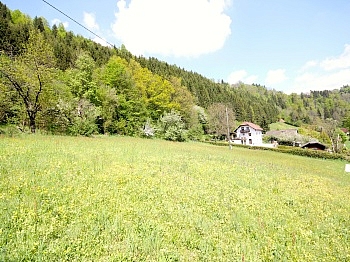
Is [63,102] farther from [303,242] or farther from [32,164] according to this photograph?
[303,242]

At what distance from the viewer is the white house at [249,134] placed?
261 ft

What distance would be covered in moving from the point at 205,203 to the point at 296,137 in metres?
83.3

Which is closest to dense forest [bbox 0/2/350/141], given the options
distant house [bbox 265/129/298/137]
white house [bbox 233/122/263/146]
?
white house [bbox 233/122/263/146]

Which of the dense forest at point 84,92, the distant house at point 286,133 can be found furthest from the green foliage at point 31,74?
the distant house at point 286,133

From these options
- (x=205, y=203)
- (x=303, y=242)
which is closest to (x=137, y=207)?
(x=205, y=203)

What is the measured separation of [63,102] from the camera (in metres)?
30.9

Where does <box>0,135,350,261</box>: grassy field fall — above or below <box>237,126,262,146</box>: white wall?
below

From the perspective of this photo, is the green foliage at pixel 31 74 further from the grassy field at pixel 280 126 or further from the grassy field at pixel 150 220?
the grassy field at pixel 280 126

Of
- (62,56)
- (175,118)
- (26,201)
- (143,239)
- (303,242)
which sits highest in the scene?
(62,56)

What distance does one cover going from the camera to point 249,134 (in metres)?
80.2

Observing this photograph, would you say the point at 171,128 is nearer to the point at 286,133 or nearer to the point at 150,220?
the point at 150,220

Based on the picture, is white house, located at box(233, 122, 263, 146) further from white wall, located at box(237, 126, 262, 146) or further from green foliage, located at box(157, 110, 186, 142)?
green foliage, located at box(157, 110, 186, 142)

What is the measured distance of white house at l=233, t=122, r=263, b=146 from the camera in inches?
3130

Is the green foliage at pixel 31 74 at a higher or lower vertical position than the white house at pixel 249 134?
higher
